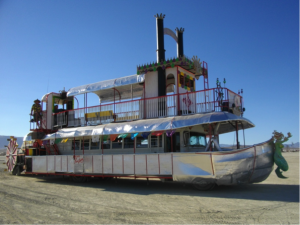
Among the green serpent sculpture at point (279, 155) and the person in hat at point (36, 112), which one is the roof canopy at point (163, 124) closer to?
the green serpent sculpture at point (279, 155)

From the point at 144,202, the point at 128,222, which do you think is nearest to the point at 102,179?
the point at 144,202

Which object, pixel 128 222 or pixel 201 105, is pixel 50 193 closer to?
pixel 128 222

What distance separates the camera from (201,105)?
1200 cm

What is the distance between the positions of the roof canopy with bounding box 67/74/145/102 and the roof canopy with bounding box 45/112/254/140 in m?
2.52

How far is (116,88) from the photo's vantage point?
16.8 m

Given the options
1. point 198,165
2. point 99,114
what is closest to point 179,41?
point 99,114

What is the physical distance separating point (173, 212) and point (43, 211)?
421cm

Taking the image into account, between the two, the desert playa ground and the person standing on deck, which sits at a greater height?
the person standing on deck

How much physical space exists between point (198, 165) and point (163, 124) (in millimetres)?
2482

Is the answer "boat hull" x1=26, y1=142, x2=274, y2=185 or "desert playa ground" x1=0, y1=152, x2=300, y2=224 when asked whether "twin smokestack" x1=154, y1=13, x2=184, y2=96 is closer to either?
"boat hull" x1=26, y1=142, x2=274, y2=185

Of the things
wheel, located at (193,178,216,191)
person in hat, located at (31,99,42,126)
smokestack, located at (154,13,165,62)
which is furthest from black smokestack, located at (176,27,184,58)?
person in hat, located at (31,99,42,126)

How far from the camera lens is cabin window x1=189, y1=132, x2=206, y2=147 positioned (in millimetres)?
13286

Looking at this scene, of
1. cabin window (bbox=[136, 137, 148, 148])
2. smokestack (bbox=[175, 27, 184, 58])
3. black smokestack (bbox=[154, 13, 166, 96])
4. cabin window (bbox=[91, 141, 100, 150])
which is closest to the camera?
cabin window (bbox=[136, 137, 148, 148])

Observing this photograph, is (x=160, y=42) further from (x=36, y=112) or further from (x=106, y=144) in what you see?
(x=36, y=112)
